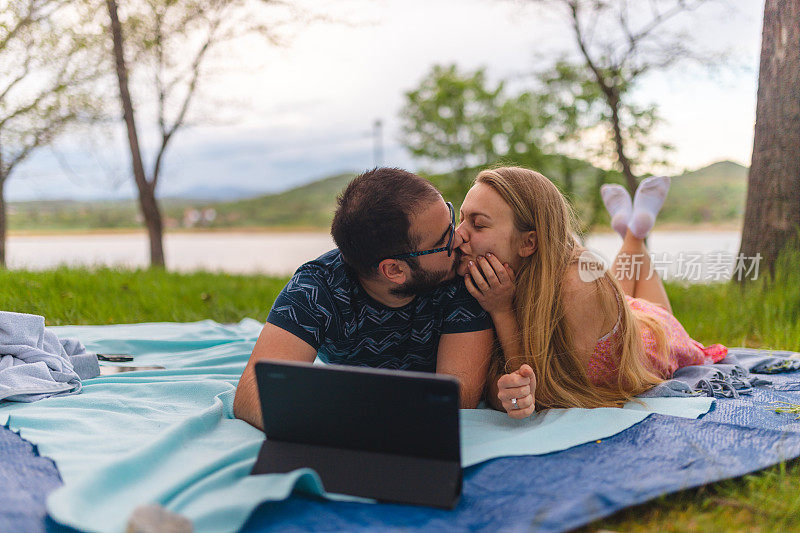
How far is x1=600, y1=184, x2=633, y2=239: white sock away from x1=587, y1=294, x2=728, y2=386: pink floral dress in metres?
0.81

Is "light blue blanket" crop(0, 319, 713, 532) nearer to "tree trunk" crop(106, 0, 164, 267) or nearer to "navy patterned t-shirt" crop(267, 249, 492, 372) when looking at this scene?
"navy patterned t-shirt" crop(267, 249, 492, 372)

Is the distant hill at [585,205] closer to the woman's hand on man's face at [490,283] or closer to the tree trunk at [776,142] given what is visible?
the tree trunk at [776,142]

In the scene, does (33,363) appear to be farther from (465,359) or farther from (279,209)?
(279,209)

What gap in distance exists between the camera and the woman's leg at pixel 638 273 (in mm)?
3781

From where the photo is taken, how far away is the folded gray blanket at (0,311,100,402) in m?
2.48

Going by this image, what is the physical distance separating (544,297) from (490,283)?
0.92ft

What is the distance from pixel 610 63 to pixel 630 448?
26.6 ft

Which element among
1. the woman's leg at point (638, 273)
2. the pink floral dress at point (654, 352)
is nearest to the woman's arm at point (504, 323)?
the pink floral dress at point (654, 352)

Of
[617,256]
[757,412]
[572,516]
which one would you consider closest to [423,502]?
[572,516]

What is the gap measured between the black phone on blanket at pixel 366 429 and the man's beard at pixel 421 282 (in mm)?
693

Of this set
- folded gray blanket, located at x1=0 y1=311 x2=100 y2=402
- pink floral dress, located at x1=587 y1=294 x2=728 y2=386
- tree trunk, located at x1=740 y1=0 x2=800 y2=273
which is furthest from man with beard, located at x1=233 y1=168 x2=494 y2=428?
tree trunk, located at x1=740 y1=0 x2=800 y2=273

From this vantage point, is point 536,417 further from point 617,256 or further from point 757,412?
point 617,256

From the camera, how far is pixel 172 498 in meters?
1.61

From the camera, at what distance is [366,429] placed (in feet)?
5.57
